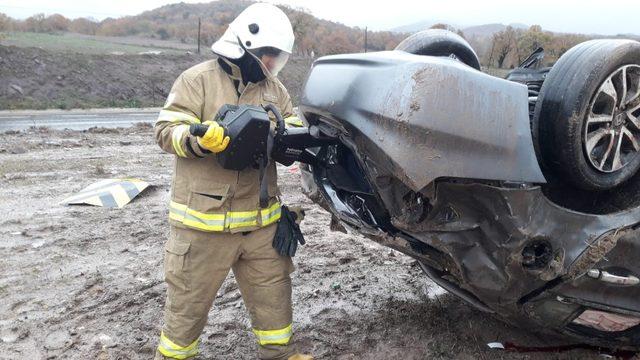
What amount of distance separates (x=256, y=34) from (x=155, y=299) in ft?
6.06

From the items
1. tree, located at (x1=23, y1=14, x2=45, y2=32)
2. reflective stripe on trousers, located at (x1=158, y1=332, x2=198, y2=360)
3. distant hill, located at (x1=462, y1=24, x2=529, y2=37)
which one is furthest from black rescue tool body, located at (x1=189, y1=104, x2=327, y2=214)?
tree, located at (x1=23, y1=14, x2=45, y2=32)

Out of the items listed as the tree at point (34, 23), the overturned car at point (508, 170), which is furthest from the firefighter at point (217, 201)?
the tree at point (34, 23)

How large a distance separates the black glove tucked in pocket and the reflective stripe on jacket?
0.45 ft

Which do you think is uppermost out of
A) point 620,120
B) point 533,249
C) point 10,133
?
point 620,120

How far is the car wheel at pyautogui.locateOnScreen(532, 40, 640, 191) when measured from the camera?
7.21 feet

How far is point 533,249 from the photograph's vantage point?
7.23 feet

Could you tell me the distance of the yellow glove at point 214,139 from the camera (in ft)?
7.84

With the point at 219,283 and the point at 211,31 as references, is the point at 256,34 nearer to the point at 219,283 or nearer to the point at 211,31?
the point at 219,283

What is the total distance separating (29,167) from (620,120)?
260 inches

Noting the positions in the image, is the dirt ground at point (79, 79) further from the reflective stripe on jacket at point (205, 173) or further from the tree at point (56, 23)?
the tree at point (56, 23)

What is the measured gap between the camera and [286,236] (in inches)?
114

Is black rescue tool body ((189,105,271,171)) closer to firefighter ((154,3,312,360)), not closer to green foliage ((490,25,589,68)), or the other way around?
firefighter ((154,3,312,360))

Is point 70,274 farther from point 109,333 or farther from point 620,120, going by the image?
point 620,120

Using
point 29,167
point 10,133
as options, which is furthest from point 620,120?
point 10,133
